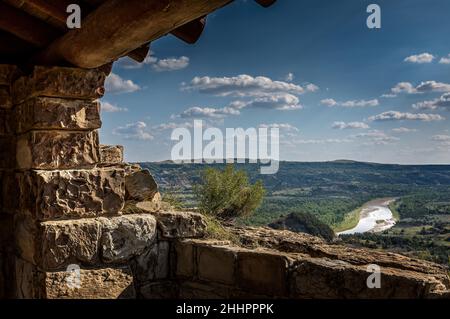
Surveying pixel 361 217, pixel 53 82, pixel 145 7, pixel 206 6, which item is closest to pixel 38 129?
pixel 53 82

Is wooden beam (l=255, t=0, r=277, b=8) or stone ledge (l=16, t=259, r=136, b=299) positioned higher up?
wooden beam (l=255, t=0, r=277, b=8)

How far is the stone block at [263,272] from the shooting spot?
9.25 feet

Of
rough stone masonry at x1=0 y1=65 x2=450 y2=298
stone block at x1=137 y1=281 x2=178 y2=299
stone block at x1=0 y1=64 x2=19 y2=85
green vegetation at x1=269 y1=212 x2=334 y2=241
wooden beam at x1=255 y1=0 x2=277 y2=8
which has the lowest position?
green vegetation at x1=269 y1=212 x2=334 y2=241

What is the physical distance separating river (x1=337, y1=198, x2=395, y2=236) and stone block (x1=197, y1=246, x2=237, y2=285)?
26.0 ft

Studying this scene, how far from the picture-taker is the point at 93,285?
3.03m

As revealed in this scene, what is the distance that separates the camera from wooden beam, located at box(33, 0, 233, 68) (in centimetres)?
209

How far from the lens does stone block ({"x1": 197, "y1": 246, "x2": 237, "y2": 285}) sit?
316cm

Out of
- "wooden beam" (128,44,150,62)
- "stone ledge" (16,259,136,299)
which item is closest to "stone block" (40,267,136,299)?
"stone ledge" (16,259,136,299)

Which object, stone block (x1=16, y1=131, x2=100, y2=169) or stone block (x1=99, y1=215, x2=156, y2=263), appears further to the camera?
stone block (x1=99, y1=215, x2=156, y2=263)

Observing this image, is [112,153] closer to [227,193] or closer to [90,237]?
[90,237]

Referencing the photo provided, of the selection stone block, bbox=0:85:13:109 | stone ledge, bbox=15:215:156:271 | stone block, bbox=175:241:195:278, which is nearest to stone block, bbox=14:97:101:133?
stone block, bbox=0:85:13:109

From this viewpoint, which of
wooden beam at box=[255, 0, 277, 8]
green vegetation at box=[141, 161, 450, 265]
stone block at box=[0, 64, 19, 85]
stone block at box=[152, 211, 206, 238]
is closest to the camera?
wooden beam at box=[255, 0, 277, 8]

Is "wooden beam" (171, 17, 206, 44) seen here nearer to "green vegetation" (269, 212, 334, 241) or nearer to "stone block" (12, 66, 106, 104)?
"stone block" (12, 66, 106, 104)

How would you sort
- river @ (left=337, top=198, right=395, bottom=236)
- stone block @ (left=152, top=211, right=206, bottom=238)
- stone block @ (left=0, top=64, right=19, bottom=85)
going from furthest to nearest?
river @ (left=337, top=198, right=395, bottom=236) < stone block @ (left=152, top=211, right=206, bottom=238) < stone block @ (left=0, top=64, right=19, bottom=85)
